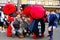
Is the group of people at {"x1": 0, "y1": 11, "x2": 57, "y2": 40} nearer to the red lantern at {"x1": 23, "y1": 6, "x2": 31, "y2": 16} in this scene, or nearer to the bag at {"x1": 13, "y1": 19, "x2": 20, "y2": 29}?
the bag at {"x1": 13, "y1": 19, "x2": 20, "y2": 29}

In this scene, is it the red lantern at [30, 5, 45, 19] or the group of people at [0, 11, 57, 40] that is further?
the group of people at [0, 11, 57, 40]

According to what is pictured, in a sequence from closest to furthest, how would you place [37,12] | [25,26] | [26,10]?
1. [37,12]
2. [25,26]
3. [26,10]

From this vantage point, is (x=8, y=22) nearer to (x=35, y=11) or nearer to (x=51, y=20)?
(x=35, y=11)

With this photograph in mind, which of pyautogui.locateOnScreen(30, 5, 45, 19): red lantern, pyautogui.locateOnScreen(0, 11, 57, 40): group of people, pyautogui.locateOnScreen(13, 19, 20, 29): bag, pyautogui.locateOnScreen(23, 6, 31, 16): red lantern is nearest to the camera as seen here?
pyautogui.locateOnScreen(30, 5, 45, 19): red lantern

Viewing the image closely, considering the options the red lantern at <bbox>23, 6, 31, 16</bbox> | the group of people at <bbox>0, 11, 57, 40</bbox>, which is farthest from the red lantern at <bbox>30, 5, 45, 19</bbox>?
the red lantern at <bbox>23, 6, 31, 16</bbox>

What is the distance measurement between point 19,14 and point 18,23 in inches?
19.9

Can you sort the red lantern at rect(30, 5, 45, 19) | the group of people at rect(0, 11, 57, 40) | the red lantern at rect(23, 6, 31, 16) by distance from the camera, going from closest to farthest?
1. the red lantern at rect(30, 5, 45, 19)
2. the group of people at rect(0, 11, 57, 40)
3. the red lantern at rect(23, 6, 31, 16)

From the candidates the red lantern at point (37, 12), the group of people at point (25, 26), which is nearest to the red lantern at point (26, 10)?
the group of people at point (25, 26)

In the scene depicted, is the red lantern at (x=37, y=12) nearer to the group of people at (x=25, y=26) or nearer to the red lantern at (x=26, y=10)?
the group of people at (x=25, y=26)

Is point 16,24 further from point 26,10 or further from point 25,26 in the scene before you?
point 26,10

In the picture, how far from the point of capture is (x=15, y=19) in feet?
38.8

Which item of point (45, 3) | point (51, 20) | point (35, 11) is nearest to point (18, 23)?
point (35, 11)

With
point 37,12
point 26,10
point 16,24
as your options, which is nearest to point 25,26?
point 16,24

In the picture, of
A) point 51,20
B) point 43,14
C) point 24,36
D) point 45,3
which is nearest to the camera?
point 51,20
